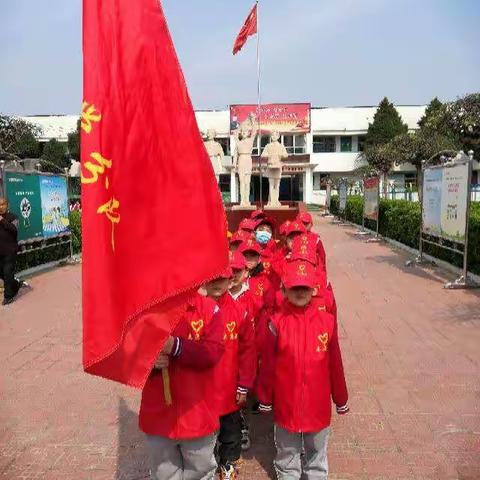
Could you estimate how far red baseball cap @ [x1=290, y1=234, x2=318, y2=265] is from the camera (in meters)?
3.39

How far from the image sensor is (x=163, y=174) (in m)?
1.90

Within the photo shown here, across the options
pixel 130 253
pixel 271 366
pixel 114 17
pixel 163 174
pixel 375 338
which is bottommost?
pixel 375 338

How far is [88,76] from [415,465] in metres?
2.79

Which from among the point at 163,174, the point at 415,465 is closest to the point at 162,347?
Answer: the point at 163,174

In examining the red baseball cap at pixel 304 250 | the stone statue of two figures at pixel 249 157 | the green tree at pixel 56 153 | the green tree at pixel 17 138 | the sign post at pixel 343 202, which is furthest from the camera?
the green tree at pixel 56 153

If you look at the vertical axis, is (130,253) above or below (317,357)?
above

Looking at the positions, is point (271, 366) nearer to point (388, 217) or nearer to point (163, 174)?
point (163, 174)

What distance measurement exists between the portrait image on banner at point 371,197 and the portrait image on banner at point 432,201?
636cm

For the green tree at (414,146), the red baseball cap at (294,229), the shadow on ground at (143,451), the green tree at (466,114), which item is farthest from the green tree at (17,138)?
the shadow on ground at (143,451)

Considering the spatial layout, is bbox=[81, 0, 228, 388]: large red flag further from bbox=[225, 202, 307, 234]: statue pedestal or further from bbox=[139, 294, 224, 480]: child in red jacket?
bbox=[225, 202, 307, 234]: statue pedestal

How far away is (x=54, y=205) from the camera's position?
1130 centimetres

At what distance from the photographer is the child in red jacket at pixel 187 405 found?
7.23 ft

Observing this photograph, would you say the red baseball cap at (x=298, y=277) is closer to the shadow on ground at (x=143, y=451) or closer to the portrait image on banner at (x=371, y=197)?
the shadow on ground at (x=143, y=451)

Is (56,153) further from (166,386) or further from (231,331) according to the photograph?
(166,386)
